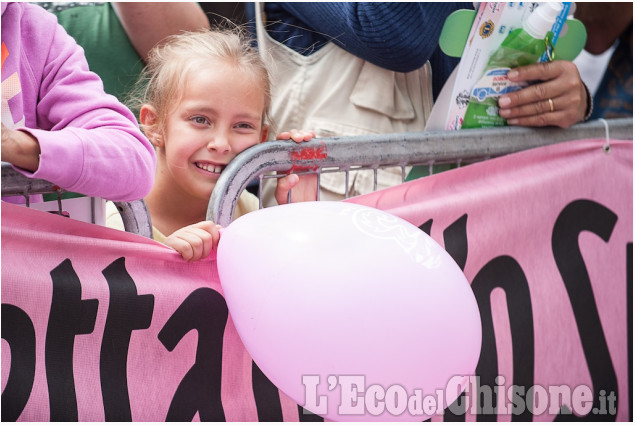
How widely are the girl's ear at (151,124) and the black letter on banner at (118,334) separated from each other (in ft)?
1.25

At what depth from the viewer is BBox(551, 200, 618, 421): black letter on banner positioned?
197 cm

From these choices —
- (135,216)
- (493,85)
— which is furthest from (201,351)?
(493,85)

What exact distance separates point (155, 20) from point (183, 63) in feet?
1.09

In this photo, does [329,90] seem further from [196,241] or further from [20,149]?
[20,149]

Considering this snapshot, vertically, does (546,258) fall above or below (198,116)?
below

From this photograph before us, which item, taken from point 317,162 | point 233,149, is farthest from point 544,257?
point 233,149

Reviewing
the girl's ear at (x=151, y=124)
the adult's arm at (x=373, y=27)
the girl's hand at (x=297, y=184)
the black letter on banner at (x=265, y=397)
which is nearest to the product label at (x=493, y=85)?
the adult's arm at (x=373, y=27)

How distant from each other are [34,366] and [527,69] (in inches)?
54.4

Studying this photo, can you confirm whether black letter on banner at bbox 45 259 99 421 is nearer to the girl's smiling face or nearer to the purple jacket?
the purple jacket

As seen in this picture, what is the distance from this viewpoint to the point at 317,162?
5.38 feet

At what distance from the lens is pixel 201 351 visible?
148 centimetres

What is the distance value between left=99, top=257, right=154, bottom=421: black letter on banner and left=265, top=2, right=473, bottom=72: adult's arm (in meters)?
0.85

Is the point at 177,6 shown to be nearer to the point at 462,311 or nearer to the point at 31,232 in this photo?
the point at 31,232

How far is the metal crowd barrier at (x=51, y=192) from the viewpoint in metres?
1.34
